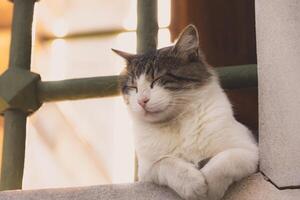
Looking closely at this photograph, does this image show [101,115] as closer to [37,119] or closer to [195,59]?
[37,119]

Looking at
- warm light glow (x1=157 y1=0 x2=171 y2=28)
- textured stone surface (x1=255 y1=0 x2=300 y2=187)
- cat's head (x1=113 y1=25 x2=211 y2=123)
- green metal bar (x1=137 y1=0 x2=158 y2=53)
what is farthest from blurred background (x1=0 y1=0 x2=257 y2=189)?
textured stone surface (x1=255 y1=0 x2=300 y2=187)

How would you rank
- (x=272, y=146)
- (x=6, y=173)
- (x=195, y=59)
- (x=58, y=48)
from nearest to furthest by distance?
(x=272, y=146)
(x=195, y=59)
(x=6, y=173)
(x=58, y=48)

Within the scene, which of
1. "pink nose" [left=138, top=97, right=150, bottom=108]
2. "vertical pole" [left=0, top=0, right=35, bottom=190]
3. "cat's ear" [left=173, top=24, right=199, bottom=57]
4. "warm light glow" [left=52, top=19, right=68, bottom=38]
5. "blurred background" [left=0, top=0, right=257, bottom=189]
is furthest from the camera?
"warm light glow" [left=52, top=19, right=68, bottom=38]

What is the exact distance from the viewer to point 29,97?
6.25 feet

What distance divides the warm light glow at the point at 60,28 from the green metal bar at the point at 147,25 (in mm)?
845

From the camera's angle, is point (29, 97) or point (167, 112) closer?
point (167, 112)

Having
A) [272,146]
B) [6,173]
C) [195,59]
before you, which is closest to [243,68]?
[195,59]

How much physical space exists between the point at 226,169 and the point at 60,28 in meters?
1.67

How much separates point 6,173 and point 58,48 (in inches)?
39.8

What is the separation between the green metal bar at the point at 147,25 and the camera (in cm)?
196

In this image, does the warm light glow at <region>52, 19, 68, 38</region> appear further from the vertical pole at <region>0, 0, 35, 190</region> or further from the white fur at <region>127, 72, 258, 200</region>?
the white fur at <region>127, 72, 258, 200</region>

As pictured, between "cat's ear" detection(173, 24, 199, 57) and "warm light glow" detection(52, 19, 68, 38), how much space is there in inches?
46.5

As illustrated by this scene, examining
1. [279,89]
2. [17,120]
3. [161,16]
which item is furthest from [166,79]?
[161,16]

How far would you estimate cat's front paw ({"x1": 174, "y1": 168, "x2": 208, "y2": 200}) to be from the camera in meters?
1.28
